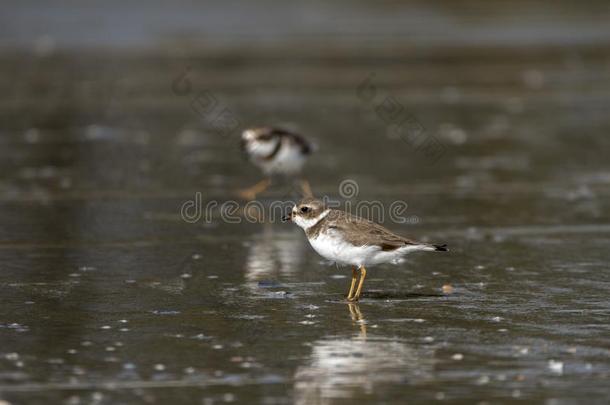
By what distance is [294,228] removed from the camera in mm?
12453

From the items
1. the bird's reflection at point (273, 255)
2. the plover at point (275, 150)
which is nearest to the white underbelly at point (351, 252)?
the bird's reflection at point (273, 255)

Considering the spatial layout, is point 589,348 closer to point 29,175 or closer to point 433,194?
point 433,194

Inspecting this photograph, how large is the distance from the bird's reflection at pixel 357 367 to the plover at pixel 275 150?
6.73m

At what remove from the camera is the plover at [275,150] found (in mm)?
14477

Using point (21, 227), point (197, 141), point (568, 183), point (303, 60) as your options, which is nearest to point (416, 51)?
point (303, 60)

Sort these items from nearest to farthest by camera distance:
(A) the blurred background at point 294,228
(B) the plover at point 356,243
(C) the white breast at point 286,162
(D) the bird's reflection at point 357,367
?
(D) the bird's reflection at point 357,367, (A) the blurred background at point 294,228, (B) the plover at point 356,243, (C) the white breast at point 286,162

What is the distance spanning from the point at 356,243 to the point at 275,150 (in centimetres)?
553

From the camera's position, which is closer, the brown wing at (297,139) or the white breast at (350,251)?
the white breast at (350,251)

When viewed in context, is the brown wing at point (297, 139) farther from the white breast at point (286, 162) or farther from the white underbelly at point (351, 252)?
the white underbelly at point (351, 252)

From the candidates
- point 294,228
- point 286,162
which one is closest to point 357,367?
point 294,228

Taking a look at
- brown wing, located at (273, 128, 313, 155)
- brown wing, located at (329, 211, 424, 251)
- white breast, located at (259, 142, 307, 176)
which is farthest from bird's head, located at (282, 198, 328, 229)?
brown wing, located at (273, 128, 313, 155)

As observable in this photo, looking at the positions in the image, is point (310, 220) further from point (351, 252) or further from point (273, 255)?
point (273, 255)

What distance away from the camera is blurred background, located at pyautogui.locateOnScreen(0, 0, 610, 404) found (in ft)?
23.2

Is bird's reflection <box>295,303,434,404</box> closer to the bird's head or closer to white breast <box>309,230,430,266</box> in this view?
white breast <box>309,230,430,266</box>
